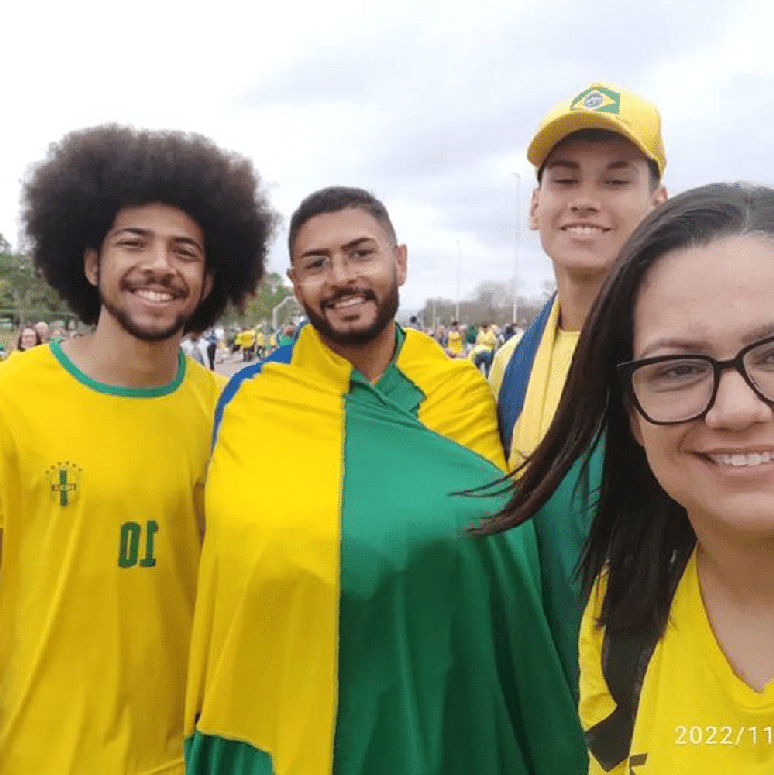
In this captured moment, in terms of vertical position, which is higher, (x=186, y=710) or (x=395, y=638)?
(x=395, y=638)

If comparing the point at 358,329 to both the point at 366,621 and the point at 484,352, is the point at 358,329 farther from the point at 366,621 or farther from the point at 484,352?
the point at 484,352

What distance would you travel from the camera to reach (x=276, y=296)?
249 feet

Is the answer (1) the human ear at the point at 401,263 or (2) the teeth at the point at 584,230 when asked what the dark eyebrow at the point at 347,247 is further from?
(2) the teeth at the point at 584,230

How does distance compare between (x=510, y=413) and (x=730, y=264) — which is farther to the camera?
(x=510, y=413)

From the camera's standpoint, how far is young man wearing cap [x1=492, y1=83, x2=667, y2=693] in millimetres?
2564

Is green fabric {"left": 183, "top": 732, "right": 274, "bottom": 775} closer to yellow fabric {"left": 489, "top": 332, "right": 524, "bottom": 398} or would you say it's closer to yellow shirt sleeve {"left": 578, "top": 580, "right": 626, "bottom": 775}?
yellow shirt sleeve {"left": 578, "top": 580, "right": 626, "bottom": 775}

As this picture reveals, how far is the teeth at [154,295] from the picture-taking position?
2867 mm

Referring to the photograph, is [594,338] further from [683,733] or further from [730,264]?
[683,733]

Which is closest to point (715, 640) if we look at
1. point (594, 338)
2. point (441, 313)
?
point (594, 338)

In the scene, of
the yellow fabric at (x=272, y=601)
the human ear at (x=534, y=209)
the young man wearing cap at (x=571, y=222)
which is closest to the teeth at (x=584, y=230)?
the young man wearing cap at (x=571, y=222)

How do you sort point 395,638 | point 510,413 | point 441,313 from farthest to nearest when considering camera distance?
point 441,313, point 510,413, point 395,638

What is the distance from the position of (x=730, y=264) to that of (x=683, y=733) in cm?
72

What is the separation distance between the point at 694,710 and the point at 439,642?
117 cm

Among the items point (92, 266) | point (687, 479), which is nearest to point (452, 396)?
point (92, 266)
